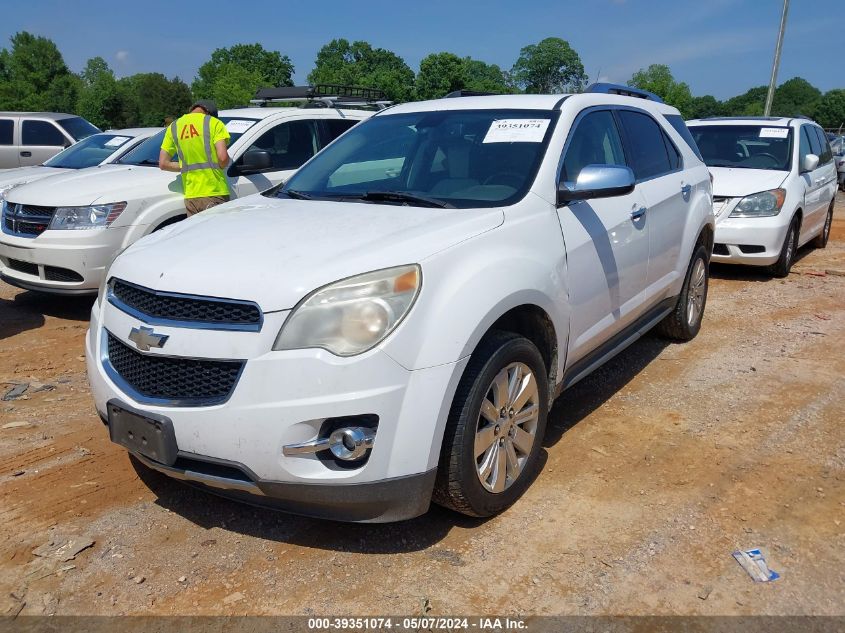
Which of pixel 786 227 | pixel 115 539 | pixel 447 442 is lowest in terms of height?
pixel 115 539

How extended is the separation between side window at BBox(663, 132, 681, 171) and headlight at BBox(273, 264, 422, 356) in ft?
10.2

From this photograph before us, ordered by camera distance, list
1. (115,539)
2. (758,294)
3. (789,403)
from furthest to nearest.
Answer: (758,294), (789,403), (115,539)

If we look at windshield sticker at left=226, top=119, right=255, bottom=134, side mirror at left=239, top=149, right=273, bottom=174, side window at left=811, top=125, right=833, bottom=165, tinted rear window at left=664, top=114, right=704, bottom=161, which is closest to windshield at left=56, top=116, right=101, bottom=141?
windshield sticker at left=226, top=119, right=255, bottom=134

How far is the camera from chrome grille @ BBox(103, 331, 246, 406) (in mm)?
2557

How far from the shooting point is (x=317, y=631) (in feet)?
8.04

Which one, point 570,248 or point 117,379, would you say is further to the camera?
point 570,248

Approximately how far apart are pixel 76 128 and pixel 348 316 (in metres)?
12.2

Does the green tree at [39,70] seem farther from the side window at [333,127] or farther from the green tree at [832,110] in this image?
→ the green tree at [832,110]

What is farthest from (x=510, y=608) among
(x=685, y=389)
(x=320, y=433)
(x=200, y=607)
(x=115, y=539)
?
(x=685, y=389)

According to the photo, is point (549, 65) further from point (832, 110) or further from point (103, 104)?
point (832, 110)

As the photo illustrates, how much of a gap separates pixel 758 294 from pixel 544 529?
17.8ft

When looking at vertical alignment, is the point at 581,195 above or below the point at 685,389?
above

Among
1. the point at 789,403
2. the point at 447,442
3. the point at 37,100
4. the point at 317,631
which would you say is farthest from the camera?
the point at 37,100

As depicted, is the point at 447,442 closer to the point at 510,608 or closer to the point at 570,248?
the point at 510,608
